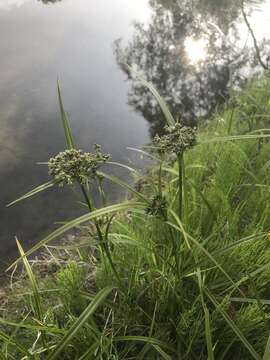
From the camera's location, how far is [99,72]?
440 cm

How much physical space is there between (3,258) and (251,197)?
1420 millimetres

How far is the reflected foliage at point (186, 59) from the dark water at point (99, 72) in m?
0.01

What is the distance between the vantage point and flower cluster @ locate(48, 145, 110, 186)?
1023 millimetres

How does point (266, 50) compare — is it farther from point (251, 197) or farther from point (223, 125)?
point (251, 197)

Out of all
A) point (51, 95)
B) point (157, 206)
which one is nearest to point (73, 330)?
point (157, 206)

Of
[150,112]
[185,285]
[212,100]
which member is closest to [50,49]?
[150,112]

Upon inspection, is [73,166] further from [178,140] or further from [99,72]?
[99,72]

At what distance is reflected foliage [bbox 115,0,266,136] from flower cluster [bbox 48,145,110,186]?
279cm

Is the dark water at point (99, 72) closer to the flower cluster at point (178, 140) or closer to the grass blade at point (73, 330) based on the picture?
the grass blade at point (73, 330)

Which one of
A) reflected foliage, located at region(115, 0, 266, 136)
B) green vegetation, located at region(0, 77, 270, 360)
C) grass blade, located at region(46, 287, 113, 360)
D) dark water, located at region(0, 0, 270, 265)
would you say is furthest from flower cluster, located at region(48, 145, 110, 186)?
reflected foliage, located at region(115, 0, 266, 136)

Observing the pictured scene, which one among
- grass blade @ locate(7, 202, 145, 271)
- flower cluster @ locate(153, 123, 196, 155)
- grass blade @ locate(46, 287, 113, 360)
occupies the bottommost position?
grass blade @ locate(46, 287, 113, 360)

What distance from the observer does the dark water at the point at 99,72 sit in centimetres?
317

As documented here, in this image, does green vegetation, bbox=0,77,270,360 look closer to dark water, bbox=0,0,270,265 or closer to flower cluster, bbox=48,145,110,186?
flower cluster, bbox=48,145,110,186

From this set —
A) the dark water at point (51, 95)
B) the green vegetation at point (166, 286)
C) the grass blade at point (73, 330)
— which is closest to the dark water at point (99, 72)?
the dark water at point (51, 95)
